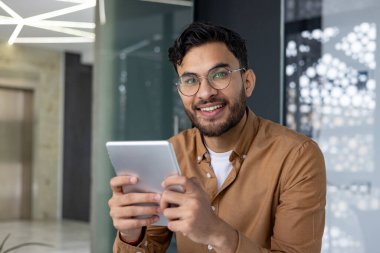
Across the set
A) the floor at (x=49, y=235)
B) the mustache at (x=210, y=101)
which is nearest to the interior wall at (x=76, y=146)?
the floor at (x=49, y=235)

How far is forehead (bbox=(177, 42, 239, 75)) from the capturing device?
4.82 ft

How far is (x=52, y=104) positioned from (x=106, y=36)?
9.56 ft

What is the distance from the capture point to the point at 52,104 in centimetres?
680

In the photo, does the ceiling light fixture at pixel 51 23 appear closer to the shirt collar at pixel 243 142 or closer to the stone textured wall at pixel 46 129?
the stone textured wall at pixel 46 129

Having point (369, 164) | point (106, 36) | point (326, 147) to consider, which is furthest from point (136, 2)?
point (369, 164)

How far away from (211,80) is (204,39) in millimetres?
121

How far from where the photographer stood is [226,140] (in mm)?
1579

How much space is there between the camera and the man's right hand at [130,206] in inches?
49.4

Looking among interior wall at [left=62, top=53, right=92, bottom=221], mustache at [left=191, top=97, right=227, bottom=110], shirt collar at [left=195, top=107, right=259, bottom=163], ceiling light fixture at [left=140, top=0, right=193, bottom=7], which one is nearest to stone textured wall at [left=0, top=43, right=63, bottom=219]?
interior wall at [left=62, top=53, right=92, bottom=221]

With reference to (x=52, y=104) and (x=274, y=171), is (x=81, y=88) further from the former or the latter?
(x=274, y=171)

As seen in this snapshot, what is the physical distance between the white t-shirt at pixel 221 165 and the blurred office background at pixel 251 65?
2.17 meters

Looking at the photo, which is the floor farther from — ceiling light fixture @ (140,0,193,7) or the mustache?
the mustache

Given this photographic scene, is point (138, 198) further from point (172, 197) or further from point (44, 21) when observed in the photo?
point (44, 21)

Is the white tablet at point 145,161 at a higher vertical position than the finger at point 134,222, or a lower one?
higher
